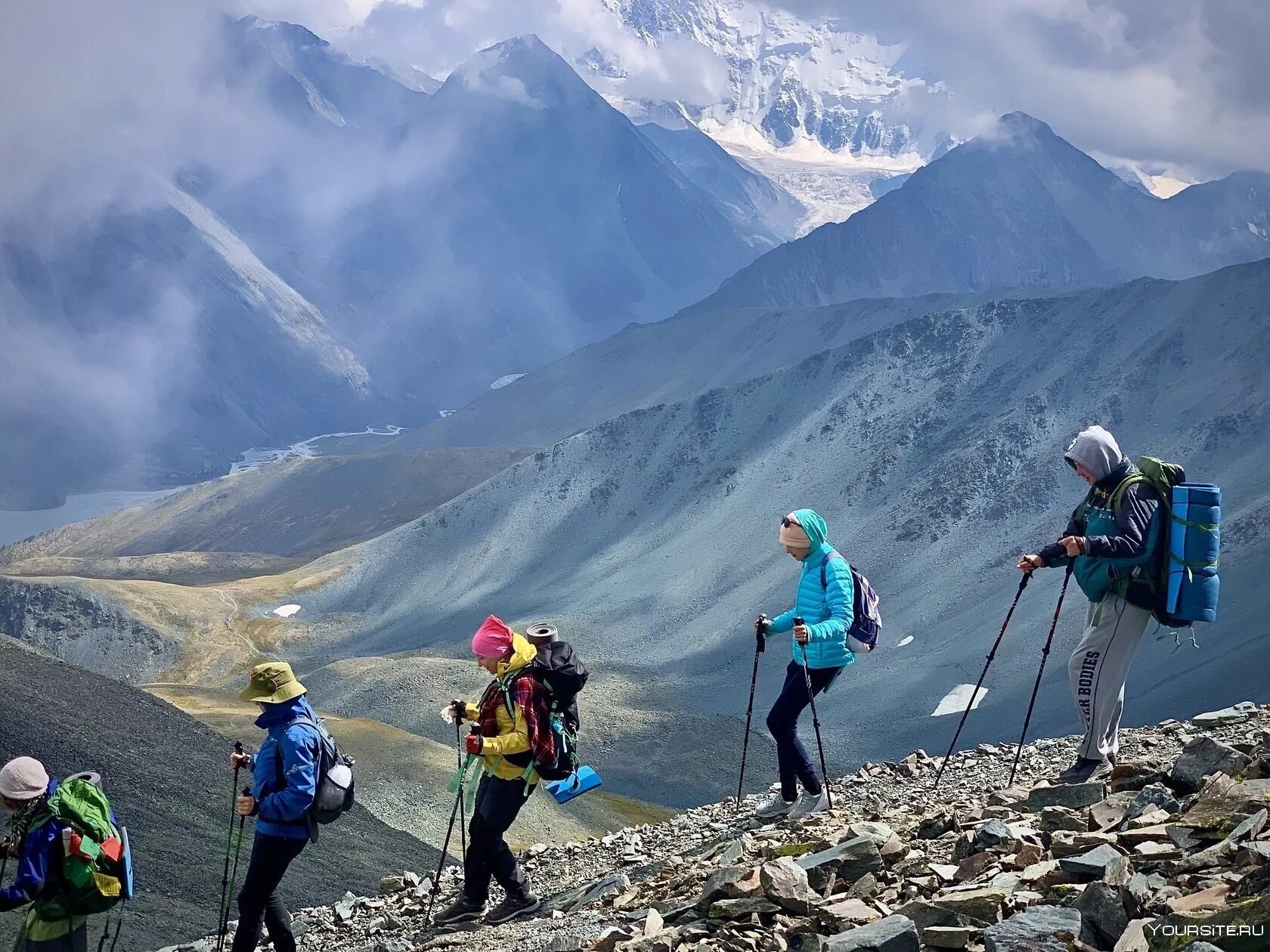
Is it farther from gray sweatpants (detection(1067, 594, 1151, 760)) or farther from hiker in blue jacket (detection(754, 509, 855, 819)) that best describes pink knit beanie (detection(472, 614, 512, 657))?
gray sweatpants (detection(1067, 594, 1151, 760))

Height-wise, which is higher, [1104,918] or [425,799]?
[425,799]

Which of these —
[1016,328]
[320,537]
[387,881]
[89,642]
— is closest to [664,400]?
[320,537]

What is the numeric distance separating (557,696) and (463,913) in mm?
1998

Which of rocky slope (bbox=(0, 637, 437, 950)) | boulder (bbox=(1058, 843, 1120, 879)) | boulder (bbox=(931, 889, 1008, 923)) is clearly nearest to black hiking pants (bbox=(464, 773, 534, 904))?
boulder (bbox=(931, 889, 1008, 923))

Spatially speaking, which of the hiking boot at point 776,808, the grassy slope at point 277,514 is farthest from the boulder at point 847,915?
the grassy slope at point 277,514

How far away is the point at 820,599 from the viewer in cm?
973

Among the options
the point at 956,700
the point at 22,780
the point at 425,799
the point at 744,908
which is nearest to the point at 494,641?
the point at 744,908

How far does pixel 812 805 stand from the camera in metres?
10.1

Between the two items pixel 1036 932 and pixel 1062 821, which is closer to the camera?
pixel 1036 932

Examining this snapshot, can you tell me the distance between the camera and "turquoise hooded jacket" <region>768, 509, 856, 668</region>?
9555 millimetres

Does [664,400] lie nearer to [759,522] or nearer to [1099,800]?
[759,522]

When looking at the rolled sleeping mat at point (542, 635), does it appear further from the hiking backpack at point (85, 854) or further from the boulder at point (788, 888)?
the hiking backpack at point (85, 854)

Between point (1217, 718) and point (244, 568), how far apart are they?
8321 centimetres

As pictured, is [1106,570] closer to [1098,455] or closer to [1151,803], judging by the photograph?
[1098,455]
